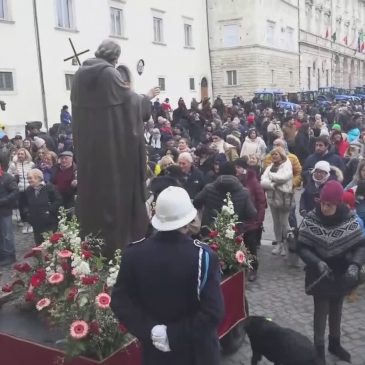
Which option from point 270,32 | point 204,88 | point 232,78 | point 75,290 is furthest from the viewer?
point 270,32

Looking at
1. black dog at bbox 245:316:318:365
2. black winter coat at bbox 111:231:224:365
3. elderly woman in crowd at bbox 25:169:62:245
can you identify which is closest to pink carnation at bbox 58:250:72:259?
black winter coat at bbox 111:231:224:365

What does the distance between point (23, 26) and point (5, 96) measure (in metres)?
3.27

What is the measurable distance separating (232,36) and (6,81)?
23203mm

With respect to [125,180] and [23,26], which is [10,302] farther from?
[23,26]

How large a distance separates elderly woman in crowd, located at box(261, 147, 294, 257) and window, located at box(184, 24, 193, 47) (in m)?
30.6

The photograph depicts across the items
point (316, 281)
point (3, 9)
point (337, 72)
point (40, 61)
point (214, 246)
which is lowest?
point (316, 281)

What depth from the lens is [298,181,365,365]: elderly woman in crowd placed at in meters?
4.50

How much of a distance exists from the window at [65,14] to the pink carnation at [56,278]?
77.1 ft

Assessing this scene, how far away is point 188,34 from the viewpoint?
3747 cm

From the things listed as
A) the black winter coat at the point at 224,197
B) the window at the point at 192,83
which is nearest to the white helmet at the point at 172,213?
the black winter coat at the point at 224,197

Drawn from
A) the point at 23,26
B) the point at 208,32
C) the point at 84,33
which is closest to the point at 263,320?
the point at 23,26


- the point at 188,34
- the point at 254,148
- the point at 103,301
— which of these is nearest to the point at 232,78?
the point at 188,34

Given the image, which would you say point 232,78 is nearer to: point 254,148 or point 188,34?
point 188,34

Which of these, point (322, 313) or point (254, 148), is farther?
point (254, 148)
